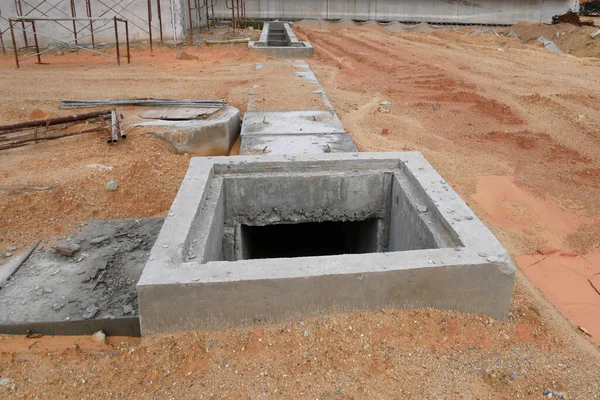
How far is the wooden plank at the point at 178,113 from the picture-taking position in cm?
813

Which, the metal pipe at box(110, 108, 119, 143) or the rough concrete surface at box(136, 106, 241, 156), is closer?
the metal pipe at box(110, 108, 119, 143)

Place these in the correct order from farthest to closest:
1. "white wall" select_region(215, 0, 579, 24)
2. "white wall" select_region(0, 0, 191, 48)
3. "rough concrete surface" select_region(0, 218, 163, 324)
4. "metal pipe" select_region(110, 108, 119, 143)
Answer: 1. "white wall" select_region(215, 0, 579, 24)
2. "white wall" select_region(0, 0, 191, 48)
3. "metal pipe" select_region(110, 108, 119, 143)
4. "rough concrete surface" select_region(0, 218, 163, 324)

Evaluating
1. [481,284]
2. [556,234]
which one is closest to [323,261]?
[481,284]

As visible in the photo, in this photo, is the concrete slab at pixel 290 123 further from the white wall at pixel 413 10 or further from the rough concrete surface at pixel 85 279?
the white wall at pixel 413 10

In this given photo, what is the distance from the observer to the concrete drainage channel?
118 inches

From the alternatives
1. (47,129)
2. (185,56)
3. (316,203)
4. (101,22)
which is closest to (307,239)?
(316,203)

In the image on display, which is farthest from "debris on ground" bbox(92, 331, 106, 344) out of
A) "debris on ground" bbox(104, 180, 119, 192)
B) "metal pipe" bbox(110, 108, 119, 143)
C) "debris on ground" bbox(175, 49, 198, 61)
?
"debris on ground" bbox(175, 49, 198, 61)

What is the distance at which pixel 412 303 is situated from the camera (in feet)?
10.4

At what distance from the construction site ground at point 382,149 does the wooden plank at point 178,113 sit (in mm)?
342

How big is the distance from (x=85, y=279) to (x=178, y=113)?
191 inches

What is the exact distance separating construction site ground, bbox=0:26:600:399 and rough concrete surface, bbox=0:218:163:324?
212mm

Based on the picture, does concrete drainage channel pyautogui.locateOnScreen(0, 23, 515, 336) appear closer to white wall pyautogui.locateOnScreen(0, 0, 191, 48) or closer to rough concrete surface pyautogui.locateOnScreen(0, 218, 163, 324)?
rough concrete surface pyautogui.locateOnScreen(0, 218, 163, 324)

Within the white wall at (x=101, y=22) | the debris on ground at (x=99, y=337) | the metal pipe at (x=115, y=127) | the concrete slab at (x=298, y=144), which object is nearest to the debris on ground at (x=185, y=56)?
the white wall at (x=101, y=22)

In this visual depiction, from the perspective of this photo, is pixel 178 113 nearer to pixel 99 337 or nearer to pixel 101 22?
pixel 99 337
